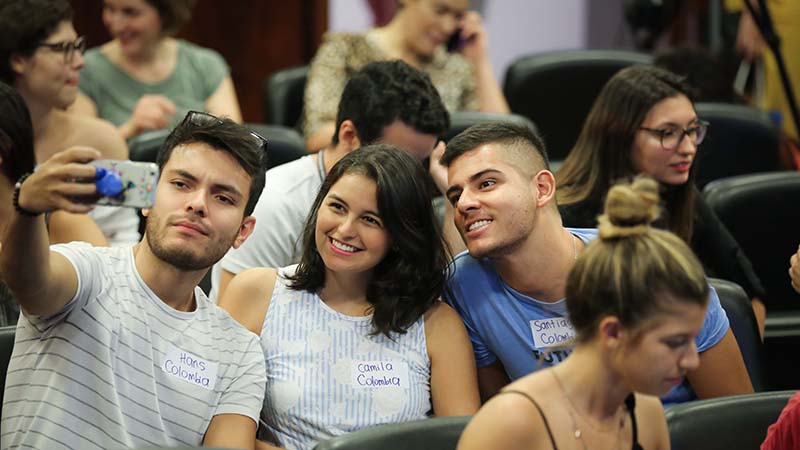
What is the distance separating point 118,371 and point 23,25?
155 centimetres

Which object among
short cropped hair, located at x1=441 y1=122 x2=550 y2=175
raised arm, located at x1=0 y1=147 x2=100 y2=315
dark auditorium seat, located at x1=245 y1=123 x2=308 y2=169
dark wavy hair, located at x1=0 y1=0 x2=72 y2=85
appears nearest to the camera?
raised arm, located at x1=0 y1=147 x2=100 y2=315

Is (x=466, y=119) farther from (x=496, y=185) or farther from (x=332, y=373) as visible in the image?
(x=332, y=373)

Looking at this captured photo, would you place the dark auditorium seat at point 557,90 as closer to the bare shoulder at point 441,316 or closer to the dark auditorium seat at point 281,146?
the dark auditorium seat at point 281,146

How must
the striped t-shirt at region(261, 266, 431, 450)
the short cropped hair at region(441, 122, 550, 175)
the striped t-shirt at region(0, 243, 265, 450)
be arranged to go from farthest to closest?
the short cropped hair at region(441, 122, 550, 175)
the striped t-shirt at region(261, 266, 431, 450)
the striped t-shirt at region(0, 243, 265, 450)

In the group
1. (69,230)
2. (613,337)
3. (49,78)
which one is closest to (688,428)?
(613,337)

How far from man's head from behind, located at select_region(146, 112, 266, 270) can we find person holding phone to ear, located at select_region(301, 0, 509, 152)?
1.67m

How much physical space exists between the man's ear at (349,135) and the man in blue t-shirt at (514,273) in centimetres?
50

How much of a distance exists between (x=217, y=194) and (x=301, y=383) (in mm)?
418

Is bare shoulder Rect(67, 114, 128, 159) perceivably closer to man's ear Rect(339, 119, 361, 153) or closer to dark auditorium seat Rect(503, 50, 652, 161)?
man's ear Rect(339, 119, 361, 153)

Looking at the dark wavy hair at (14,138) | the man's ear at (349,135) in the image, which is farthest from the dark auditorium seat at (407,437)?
the man's ear at (349,135)

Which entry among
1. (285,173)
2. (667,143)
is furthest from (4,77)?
(667,143)

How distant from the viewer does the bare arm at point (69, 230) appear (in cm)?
292

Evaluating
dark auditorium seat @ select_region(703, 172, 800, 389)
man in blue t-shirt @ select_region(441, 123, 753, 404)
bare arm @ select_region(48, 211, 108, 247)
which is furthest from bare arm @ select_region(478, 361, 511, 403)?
dark auditorium seat @ select_region(703, 172, 800, 389)

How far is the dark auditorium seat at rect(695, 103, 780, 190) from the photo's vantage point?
13.6ft
